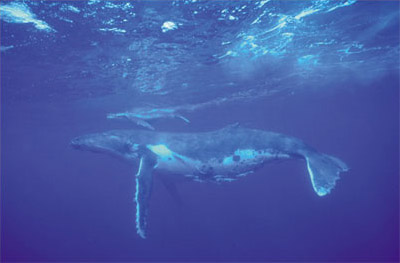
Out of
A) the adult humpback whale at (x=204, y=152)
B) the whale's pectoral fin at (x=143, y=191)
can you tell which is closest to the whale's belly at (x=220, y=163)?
the adult humpback whale at (x=204, y=152)

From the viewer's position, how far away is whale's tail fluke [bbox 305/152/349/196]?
768 cm

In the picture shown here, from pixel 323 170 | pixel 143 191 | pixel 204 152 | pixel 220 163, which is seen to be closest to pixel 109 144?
pixel 143 191

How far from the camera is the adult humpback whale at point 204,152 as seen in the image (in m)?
9.31

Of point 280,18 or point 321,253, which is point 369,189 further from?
point 280,18

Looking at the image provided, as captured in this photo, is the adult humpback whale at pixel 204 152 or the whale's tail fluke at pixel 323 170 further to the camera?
the adult humpback whale at pixel 204 152

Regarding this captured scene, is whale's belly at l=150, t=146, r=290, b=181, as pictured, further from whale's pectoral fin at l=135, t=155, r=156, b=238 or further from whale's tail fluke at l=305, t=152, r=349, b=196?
whale's tail fluke at l=305, t=152, r=349, b=196

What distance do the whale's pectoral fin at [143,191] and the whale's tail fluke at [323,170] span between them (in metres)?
4.86

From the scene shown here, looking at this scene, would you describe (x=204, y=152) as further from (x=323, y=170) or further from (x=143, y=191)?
(x=323, y=170)

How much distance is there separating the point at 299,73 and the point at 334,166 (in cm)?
1421

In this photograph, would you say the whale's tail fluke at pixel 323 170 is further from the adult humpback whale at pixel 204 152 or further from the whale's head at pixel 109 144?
the whale's head at pixel 109 144

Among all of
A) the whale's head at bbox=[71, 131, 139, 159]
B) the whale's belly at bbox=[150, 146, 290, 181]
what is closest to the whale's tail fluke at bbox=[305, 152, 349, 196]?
the whale's belly at bbox=[150, 146, 290, 181]

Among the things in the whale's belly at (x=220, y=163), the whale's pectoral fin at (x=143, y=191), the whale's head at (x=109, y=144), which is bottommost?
the whale's pectoral fin at (x=143, y=191)

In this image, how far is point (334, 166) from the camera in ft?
28.8

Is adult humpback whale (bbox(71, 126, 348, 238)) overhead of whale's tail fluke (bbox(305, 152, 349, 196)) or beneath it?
overhead
